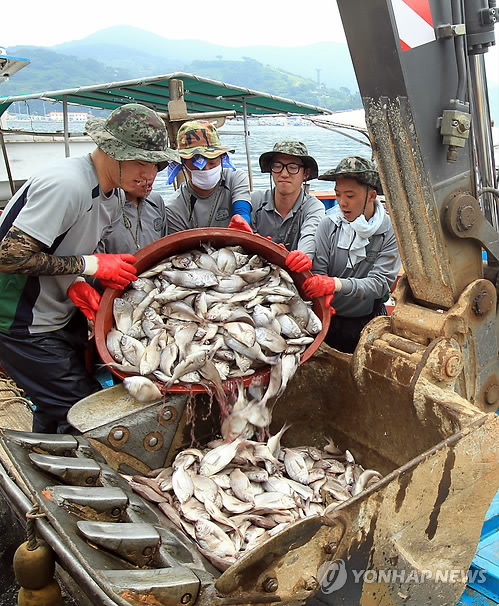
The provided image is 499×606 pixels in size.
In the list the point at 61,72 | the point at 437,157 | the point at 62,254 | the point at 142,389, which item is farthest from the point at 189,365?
the point at 61,72

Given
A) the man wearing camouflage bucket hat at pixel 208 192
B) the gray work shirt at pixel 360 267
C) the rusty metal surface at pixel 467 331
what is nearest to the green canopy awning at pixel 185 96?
the man wearing camouflage bucket hat at pixel 208 192

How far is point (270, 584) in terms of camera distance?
1934 mm

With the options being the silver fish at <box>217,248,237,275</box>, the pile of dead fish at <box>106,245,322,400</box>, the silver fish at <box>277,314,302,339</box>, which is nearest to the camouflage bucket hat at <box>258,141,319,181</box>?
the pile of dead fish at <box>106,245,322,400</box>

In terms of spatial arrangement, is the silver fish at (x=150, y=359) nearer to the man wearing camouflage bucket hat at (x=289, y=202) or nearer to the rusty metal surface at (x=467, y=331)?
the rusty metal surface at (x=467, y=331)

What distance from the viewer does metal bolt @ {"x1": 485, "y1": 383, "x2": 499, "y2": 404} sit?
2.92 metres

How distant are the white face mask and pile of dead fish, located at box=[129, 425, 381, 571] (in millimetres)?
2251

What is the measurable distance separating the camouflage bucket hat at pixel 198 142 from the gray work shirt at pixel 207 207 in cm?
32

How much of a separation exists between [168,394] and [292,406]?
3.06 feet

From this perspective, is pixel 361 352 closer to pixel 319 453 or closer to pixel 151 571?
pixel 319 453

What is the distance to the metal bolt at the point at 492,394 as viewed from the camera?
292cm

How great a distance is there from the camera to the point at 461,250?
2650mm

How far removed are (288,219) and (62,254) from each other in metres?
2.07

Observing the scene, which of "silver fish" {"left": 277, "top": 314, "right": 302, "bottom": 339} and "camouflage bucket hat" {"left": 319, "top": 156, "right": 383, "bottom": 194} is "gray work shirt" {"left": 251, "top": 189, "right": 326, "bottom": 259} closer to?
"camouflage bucket hat" {"left": 319, "top": 156, "right": 383, "bottom": 194}

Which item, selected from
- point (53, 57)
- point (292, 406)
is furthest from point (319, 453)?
point (53, 57)
